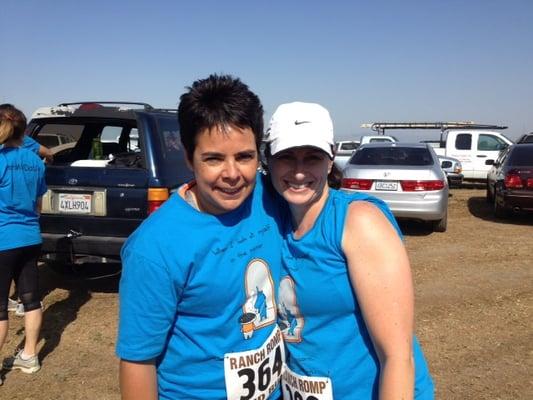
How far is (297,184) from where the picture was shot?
1542 millimetres

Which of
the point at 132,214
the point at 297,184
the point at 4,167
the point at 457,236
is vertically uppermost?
the point at 297,184

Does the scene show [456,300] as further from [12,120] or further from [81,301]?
[12,120]

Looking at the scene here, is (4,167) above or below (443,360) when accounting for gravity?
above

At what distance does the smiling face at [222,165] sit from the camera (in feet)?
4.82

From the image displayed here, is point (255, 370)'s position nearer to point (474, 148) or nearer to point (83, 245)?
point (83, 245)

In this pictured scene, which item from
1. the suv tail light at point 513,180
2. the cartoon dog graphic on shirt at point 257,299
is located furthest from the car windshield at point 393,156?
the cartoon dog graphic on shirt at point 257,299

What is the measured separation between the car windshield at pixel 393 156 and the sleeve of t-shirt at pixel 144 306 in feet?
23.7

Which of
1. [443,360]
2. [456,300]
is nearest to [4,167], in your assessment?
[443,360]

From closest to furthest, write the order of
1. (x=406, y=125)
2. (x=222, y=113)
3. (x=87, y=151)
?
1. (x=222, y=113)
2. (x=87, y=151)
3. (x=406, y=125)

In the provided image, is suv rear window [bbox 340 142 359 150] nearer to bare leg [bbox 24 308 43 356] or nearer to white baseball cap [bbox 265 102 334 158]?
bare leg [bbox 24 308 43 356]

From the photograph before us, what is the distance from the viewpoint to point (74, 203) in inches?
178

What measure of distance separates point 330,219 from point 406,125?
28163 mm

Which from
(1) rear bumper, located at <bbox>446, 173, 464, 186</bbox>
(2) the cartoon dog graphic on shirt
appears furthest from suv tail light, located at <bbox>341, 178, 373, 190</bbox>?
(1) rear bumper, located at <bbox>446, 173, 464, 186</bbox>

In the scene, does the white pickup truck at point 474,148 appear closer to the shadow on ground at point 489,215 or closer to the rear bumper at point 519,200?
the shadow on ground at point 489,215
